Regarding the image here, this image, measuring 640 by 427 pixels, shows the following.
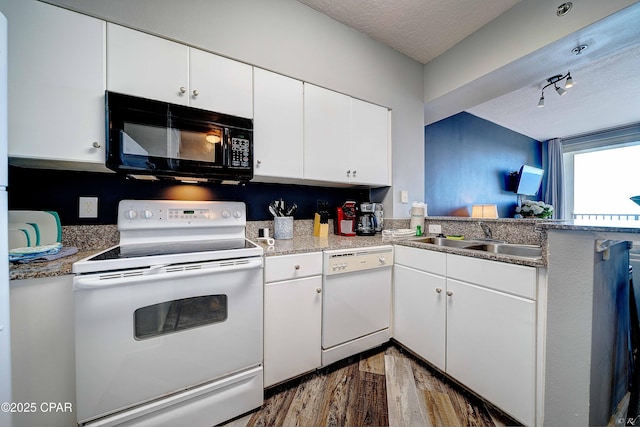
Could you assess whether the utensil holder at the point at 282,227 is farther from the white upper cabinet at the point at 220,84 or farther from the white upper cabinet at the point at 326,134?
the white upper cabinet at the point at 220,84

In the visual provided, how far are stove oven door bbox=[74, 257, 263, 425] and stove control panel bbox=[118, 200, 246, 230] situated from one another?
1.62ft

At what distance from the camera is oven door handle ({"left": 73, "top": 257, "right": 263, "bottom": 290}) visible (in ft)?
2.87

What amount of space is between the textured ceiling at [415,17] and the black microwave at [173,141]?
1.22 meters

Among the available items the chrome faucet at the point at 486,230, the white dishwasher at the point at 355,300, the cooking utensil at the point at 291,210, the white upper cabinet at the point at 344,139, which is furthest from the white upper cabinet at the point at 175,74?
the chrome faucet at the point at 486,230

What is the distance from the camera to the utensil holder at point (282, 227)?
1.75 m

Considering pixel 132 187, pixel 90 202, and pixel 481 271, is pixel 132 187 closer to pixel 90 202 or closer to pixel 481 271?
pixel 90 202

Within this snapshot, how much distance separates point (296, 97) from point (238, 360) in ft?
5.60

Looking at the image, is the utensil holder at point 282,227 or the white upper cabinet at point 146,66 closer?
the white upper cabinet at point 146,66

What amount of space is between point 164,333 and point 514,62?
109 inches

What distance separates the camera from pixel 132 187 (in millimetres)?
1434

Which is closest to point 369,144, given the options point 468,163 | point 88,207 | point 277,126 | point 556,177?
point 277,126

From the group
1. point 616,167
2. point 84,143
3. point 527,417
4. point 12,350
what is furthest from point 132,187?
point 616,167

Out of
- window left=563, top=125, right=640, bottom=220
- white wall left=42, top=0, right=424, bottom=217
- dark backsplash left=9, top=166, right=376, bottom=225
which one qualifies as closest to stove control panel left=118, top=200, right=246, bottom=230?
dark backsplash left=9, top=166, right=376, bottom=225

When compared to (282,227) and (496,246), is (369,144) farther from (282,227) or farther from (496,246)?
(496,246)
